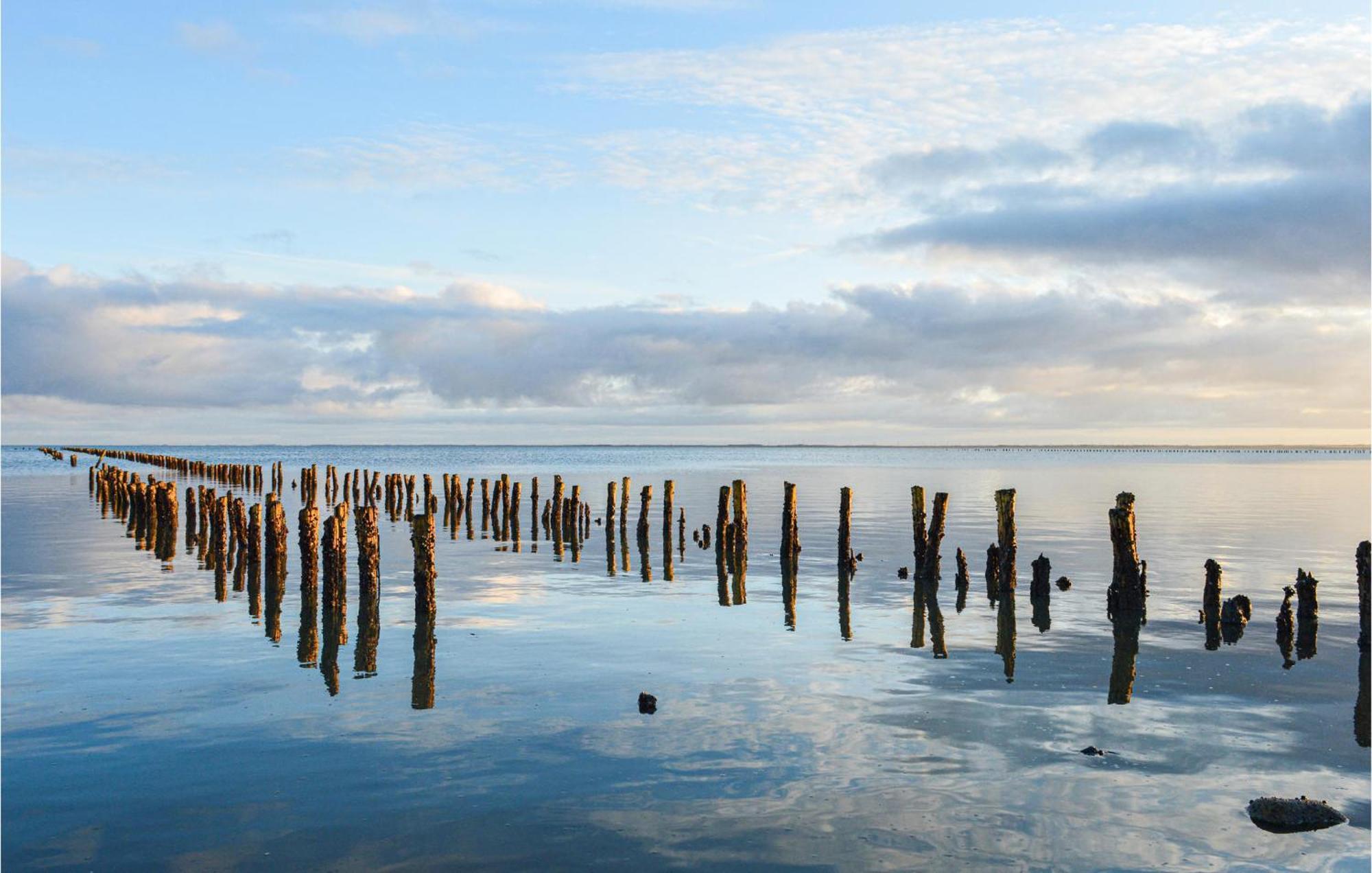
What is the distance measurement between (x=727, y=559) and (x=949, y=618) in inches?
377

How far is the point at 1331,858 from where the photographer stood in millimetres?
8234

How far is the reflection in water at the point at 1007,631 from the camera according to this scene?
15.1 m

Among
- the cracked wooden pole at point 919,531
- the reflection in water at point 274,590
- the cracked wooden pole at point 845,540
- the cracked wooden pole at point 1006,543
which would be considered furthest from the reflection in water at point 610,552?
the cracked wooden pole at point 1006,543

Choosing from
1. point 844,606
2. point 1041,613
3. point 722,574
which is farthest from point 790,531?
point 1041,613

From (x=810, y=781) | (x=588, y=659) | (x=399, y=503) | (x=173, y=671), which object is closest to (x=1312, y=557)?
(x=588, y=659)

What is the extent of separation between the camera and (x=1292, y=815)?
8.87 metres

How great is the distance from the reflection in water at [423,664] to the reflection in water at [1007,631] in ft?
25.3

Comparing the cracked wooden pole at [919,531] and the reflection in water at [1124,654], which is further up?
the cracked wooden pole at [919,531]

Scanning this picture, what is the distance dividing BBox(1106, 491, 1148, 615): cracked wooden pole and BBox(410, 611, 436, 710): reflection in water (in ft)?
38.2

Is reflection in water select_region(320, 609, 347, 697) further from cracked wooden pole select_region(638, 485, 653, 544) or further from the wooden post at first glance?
the wooden post

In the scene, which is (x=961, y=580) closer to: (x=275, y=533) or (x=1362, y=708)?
(x=1362, y=708)

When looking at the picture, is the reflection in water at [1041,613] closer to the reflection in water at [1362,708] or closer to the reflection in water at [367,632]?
the reflection in water at [1362,708]

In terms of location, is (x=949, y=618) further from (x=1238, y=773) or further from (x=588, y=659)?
(x=1238, y=773)

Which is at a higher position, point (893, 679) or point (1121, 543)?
point (1121, 543)
